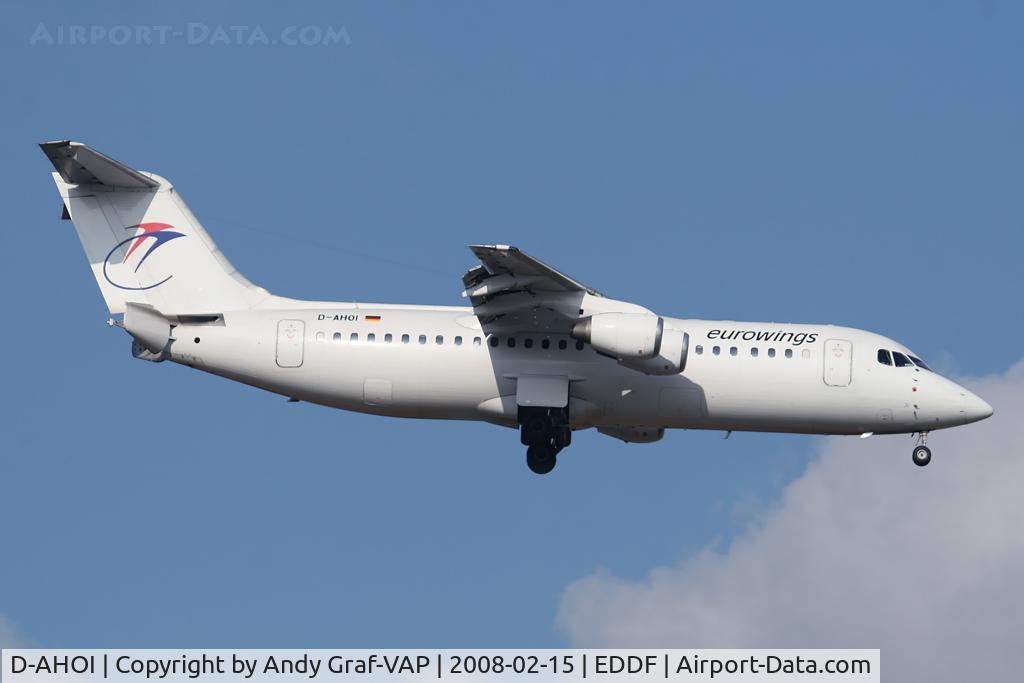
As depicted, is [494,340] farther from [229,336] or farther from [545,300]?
[229,336]

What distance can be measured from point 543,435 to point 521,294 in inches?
84.9

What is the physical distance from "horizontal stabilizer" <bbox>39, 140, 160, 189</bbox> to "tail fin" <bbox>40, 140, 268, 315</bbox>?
0.6 inches

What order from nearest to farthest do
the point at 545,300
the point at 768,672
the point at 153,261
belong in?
the point at 768,672 → the point at 545,300 → the point at 153,261

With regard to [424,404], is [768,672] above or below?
below

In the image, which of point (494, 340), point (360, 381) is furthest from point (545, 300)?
point (360, 381)

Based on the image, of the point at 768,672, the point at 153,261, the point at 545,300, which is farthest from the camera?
the point at 153,261

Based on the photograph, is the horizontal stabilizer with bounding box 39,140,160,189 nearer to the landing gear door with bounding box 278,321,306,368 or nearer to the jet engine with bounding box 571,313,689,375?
the landing gear door with bounding box 278,321,306,368

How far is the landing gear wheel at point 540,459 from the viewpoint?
1001 inches

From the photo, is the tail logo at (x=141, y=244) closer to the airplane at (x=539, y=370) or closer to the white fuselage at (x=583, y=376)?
the airplane at (x=539, y=370)

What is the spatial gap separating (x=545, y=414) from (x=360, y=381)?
2.75 meters

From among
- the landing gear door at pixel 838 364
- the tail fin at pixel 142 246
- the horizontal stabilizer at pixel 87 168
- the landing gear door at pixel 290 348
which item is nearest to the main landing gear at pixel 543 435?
the landing gear door at pixel 290 348

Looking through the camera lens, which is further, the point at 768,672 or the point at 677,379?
the point at 677,379

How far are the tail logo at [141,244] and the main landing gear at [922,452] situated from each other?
11569 millimetres

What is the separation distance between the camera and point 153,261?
26266 millimetres
